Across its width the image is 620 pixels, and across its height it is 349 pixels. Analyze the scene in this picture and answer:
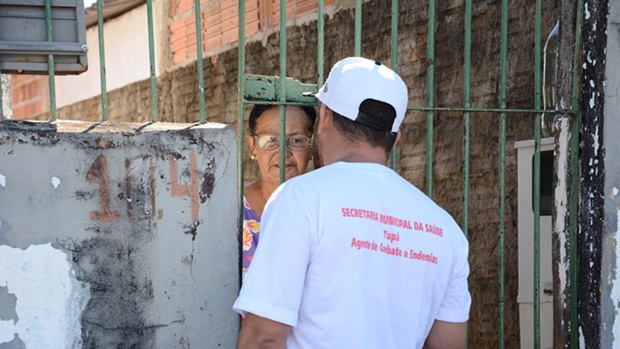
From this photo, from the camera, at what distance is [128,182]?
2826 mm

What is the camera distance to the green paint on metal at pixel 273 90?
2979 millimetres

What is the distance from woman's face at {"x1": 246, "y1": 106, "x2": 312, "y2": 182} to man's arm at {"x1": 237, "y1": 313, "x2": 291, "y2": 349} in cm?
133

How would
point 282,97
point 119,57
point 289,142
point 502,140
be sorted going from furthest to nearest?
point 119,57, point 289,142, point 502,140, point 282,97

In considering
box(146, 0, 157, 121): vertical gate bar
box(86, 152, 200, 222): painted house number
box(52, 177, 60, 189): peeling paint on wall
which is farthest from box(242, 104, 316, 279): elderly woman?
box(52, 177, 60, 189): peeling paint on wall

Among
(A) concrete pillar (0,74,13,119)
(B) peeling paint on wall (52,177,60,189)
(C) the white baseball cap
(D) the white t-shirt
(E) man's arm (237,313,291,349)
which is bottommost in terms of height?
(E) man's arm (237,313,291,349)

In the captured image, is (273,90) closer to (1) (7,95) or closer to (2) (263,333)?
(2) (263,333)

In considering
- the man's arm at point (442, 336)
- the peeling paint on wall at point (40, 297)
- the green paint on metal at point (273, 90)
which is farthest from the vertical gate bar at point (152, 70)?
the man's arm at point (442, 336)

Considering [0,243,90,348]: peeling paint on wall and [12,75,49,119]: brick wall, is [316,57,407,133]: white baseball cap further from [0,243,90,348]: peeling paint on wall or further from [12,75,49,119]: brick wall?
[12,75,49,119]: brick wall

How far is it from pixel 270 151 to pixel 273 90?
1.88ft

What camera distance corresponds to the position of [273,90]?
303 centimetres

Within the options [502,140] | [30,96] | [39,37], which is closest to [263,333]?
[39,37]

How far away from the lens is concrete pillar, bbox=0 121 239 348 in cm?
271

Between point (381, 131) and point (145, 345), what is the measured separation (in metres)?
1.07

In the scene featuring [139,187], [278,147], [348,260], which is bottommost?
[348,260]
